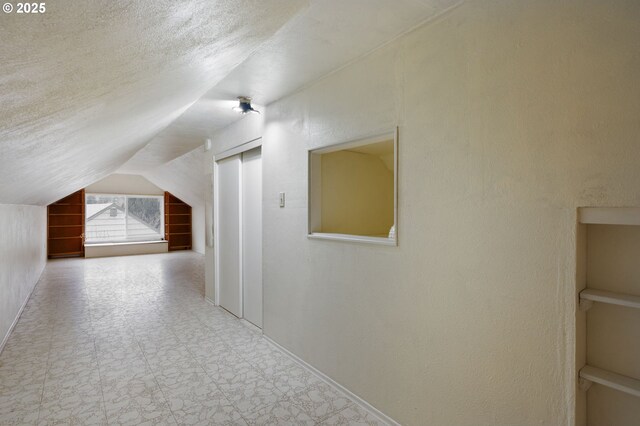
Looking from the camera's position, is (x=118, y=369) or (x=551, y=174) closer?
(x=551, y=174)

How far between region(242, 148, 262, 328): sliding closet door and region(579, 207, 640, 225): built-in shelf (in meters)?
2.85

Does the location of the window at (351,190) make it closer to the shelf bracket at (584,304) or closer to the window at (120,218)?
the shelf bracket at (584,304)

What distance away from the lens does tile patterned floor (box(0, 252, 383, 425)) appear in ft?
7.00

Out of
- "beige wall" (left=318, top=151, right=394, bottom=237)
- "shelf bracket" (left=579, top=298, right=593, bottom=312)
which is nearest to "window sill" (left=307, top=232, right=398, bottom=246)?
"beige wall" (left=318, top=151, right=394, bottom=237)

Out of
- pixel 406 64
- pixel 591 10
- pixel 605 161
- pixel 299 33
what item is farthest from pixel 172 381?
pixel 591 10

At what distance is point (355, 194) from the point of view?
3189 mm

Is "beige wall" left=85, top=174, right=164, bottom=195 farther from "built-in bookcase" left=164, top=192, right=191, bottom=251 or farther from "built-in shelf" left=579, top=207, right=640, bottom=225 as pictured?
"built-in shelf" left=579, top=207, right=640, bottom=225

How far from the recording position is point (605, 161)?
1215mm

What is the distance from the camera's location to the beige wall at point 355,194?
292 cm

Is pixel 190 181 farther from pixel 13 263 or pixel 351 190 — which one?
pixel 351 190

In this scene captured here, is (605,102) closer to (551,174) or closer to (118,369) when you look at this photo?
(551,174)

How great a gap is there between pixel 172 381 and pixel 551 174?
2.84m

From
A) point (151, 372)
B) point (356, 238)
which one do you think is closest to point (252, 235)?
point (151, 372)

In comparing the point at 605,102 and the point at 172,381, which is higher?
the point at 605,102
